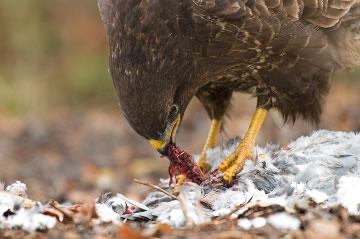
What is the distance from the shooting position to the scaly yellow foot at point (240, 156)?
4402 mm

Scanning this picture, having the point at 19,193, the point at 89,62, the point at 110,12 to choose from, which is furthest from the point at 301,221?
the point at 89,62

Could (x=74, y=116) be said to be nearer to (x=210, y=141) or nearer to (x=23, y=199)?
(x=210, y=141)

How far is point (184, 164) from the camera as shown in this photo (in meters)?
4.31

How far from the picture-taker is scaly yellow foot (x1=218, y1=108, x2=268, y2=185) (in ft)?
14.4

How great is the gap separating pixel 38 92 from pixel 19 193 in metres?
8.57

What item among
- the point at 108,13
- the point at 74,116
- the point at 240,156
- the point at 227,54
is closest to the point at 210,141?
the point at 240,156

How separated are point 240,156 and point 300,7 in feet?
4.08

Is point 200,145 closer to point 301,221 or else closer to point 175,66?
point 175,66

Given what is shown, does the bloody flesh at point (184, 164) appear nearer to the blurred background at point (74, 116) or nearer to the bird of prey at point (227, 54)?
the bird of prey at point (227, 54)

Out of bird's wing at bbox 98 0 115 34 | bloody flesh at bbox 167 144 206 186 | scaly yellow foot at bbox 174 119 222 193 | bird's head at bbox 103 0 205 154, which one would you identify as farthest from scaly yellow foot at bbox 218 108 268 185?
bird's wing at bbox 98 0 115 34

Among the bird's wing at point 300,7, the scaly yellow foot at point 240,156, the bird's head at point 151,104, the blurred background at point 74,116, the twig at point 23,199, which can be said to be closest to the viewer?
the twig at point 23,199

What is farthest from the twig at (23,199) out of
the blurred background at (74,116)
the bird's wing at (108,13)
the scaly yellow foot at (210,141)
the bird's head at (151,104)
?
the scaly yellow foot at (210,141)

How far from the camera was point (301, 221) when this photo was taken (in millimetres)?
3088

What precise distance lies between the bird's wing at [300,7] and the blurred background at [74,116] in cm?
89
